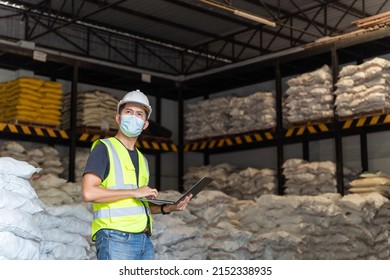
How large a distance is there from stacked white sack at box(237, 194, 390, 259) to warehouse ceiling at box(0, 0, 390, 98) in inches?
160

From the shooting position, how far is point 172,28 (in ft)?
45.6

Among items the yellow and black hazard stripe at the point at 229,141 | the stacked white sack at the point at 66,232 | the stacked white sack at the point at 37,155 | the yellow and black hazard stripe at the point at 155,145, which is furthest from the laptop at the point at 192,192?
the yellow and black hazard stripe at the point at 155,145

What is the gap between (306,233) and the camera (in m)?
8.15

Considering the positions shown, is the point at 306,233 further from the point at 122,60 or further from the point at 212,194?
the point at 122,60

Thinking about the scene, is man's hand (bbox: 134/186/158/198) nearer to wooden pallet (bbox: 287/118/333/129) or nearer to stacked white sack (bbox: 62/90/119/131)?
wooden pallet (bbox: 287/118/333/129)

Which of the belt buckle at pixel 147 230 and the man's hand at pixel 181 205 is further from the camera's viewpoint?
the man's hand at pixel 181 205

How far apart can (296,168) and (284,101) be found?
1286 millimetres

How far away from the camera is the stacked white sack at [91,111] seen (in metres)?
10.2

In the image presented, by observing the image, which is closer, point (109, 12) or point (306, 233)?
point (306, 233)

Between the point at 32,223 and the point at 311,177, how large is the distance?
17.2 feet

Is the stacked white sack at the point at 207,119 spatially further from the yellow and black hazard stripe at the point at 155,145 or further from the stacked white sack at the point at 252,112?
the yellow and black hazard stripe at the point at 155,145

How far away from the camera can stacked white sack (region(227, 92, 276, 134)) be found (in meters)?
10.2

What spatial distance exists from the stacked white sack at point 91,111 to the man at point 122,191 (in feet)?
20.6

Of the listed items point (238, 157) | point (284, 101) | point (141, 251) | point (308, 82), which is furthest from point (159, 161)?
point (141, 251)
